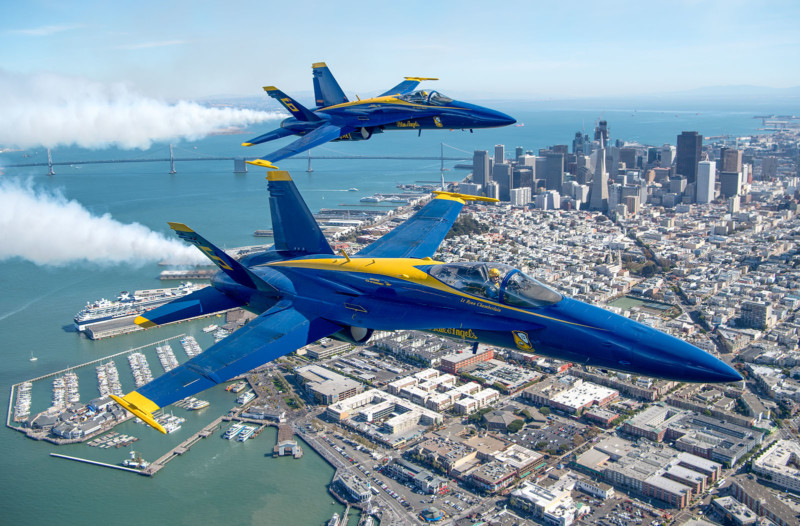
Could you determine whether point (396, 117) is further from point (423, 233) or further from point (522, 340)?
point (522, 340)

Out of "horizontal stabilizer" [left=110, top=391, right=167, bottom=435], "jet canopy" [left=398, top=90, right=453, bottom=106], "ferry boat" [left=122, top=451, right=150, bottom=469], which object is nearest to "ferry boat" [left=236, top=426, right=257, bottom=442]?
"ferry boat" [left=122, top=451, right=150, bottom=469]

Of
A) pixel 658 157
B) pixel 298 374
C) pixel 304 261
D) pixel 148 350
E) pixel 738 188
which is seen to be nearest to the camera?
pixel 304 261

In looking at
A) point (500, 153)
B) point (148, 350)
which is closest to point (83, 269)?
point (148, 350)

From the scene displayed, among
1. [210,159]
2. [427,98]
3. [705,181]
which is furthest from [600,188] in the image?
[427,98]

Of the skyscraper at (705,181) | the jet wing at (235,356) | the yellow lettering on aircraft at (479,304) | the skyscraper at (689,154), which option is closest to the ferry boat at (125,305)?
the jet wing at (235,356)

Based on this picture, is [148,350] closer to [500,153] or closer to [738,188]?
[500,153]

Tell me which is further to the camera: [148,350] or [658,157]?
[658,157]
